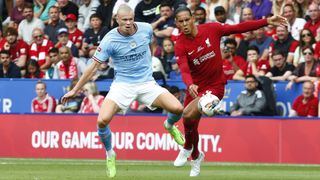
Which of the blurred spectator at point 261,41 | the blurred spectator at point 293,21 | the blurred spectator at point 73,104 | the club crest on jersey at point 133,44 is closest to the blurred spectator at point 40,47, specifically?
the blurred spectator at point 73,104

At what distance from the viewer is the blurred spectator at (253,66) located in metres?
23.5

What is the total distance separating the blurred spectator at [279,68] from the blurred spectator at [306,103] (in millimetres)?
738

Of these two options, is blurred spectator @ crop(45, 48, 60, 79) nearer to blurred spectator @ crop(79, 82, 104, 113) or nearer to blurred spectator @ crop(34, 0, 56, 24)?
blurred spectator @ crop(79, 82, 104, 113)

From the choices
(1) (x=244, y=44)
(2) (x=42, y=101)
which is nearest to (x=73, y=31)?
(2) (x=42, y=101)

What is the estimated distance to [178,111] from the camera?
16.8 metres

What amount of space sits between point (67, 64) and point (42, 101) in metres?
1.21

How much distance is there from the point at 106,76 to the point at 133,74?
792 cm

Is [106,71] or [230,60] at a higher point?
[230,60]

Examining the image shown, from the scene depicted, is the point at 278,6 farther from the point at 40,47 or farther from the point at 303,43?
the point at 40,47

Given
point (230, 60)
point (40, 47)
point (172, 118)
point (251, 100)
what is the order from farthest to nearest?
point (40, 47) < point (230, 60) < point (251, 100) < point (172, 118)

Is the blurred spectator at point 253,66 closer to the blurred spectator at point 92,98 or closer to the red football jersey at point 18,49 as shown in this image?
the blurred spectator at point 92,98

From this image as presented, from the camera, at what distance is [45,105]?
80.1ft

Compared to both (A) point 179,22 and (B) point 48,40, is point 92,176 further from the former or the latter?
(B) point 48,40

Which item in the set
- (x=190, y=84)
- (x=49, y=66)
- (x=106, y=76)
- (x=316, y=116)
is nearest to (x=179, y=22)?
(x=190, y=84)
